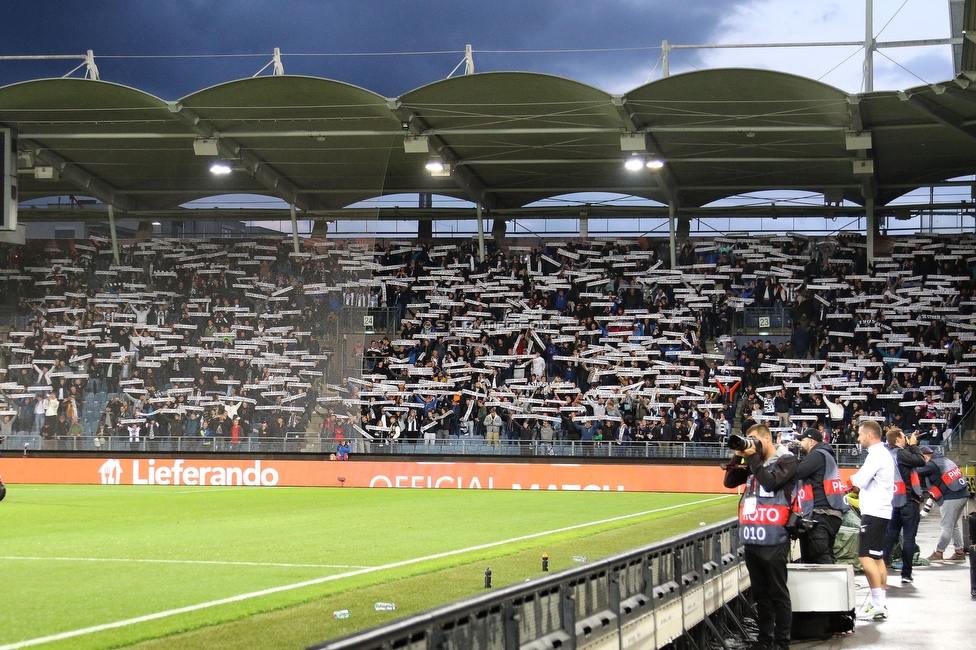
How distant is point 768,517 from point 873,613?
2.94 metres

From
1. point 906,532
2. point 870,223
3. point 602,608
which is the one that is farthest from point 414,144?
point 602,608

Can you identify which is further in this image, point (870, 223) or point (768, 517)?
point (870, 223)

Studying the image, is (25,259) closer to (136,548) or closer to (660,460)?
(660,460)

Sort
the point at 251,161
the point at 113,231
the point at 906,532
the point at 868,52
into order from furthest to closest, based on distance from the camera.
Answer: the point at 113,231, the point at 251,161, the point at 868,52, the point at 906,532

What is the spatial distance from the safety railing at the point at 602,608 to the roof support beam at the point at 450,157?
22.9 m

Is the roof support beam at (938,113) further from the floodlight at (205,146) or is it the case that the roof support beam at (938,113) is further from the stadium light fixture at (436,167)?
the floodlight at (205,146)

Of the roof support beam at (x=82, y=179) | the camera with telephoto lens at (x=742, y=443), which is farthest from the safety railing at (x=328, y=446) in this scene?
the camera with telephoto lens at (x=742, y=443)

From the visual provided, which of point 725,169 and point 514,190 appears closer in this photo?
point 725,169

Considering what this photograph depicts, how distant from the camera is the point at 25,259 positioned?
36469 mm

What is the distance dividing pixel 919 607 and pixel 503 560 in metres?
4.52

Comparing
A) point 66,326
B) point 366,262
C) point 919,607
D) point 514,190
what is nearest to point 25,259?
point 66,326

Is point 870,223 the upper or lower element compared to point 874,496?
upper

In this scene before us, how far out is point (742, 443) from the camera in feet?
26.6

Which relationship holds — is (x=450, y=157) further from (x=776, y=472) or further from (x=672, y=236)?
(x=776, y=472)
